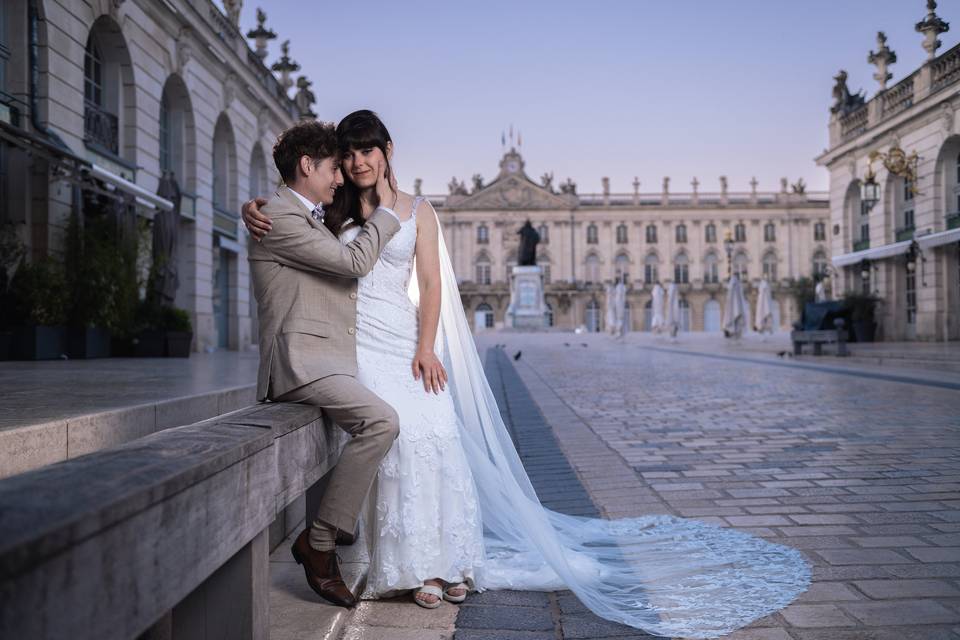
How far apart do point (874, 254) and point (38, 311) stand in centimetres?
2449

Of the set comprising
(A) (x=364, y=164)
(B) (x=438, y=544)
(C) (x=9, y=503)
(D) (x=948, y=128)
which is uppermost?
(D) (x=948, y=128)

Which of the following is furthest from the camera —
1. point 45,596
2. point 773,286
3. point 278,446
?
point 773,286

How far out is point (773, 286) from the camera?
2618 inches

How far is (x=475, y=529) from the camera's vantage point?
2.68m

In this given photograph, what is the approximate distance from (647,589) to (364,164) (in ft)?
5.81

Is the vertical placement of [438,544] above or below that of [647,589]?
above

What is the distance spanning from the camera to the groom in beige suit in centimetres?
241

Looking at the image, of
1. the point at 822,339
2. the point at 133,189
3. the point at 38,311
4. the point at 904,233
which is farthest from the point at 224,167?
the point at 904,233

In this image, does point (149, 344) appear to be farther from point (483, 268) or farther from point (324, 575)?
point (483, 268)

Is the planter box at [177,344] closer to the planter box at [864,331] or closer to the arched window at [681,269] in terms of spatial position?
the planter box at [864,331]

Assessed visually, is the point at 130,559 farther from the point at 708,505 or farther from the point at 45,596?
the point at 708,505

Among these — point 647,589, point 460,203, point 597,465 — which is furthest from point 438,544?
point 460,203

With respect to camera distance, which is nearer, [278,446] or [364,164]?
[278,446]

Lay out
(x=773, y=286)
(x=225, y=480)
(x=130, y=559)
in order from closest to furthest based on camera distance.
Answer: (x=130, y=559) → (x=225, y=480) → (x=773, y=286)
